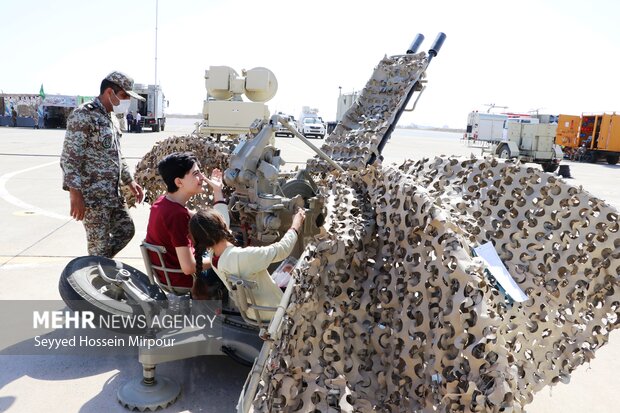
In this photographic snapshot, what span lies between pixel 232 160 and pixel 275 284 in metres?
0.82

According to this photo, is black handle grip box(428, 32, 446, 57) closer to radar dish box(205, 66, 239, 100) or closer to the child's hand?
the child's hand

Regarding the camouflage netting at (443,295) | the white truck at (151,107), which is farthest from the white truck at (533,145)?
the white truck at (151,107)

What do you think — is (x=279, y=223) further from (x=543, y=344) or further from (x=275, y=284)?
(x=543, y=344)

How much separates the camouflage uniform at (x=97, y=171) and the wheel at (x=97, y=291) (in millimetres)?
471

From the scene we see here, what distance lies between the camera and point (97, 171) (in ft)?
13.1

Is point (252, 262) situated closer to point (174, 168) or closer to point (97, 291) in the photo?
point (174, 168)

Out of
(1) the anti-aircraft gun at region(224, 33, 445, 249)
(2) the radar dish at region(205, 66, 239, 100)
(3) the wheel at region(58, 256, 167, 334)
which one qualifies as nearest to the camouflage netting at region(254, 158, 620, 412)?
(1) the anti-aircraft gun at region(224, 33, 445, 249)

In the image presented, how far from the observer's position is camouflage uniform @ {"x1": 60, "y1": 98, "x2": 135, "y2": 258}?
387cm

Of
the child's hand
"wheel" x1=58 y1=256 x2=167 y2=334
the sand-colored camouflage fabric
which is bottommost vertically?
"wheel" x1=58 y1=256 x2=167 y2=334

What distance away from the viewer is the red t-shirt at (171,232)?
320cm

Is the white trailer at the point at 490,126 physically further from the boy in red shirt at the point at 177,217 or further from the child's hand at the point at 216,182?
the boy in red shirt at the point at 177,217

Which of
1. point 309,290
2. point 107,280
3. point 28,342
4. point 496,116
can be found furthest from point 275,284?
point 496,116

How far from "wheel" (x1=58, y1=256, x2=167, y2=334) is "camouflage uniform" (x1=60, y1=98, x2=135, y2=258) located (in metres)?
0.47

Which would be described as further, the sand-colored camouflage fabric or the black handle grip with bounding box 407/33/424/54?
the black handle grip with bounding box 407/33/424/54
